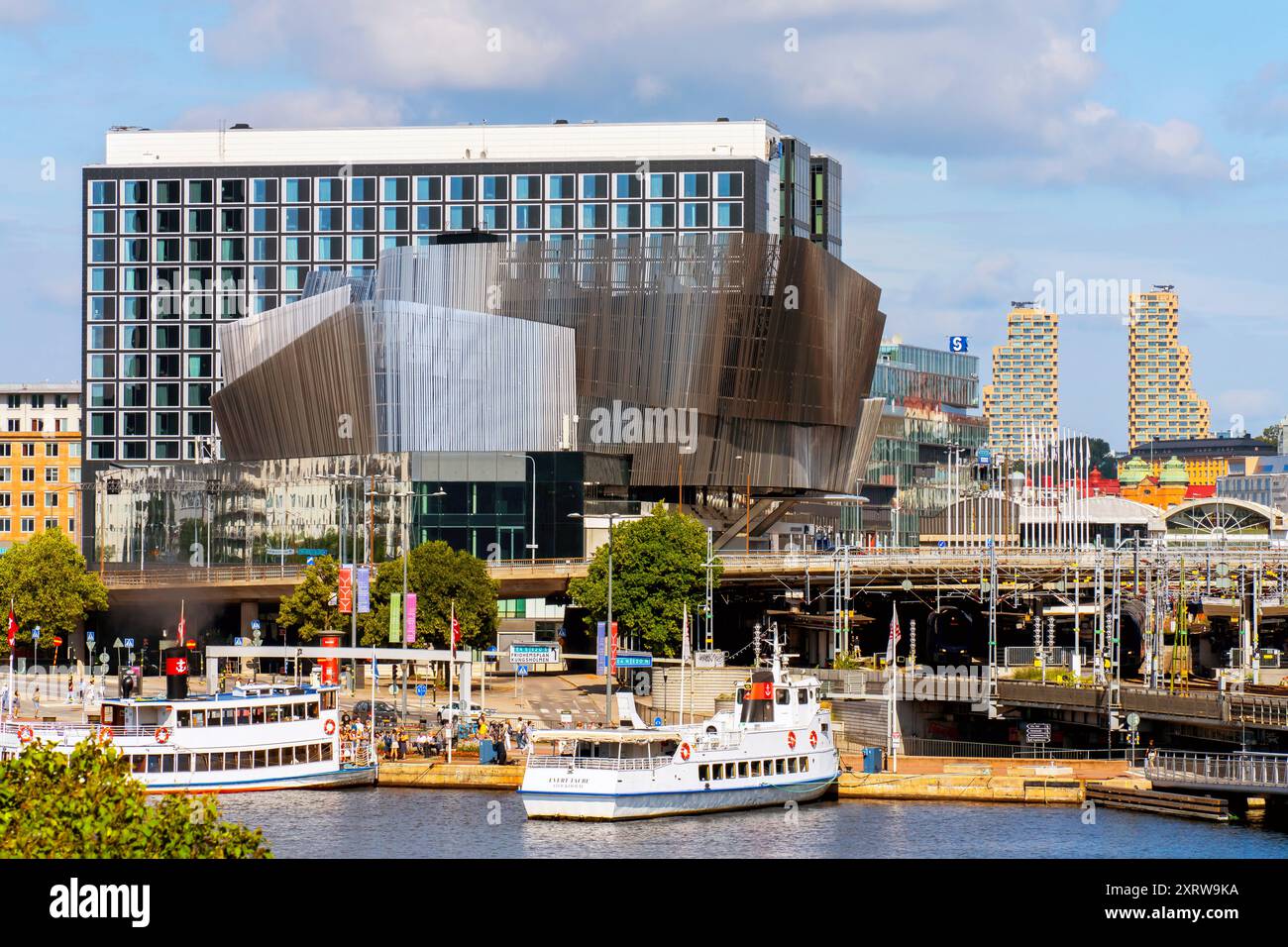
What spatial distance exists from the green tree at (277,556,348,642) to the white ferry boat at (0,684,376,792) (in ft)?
137

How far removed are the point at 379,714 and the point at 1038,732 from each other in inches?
1313

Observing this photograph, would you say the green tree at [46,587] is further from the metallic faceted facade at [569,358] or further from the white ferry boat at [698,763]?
the white ferry boat at [698,763]

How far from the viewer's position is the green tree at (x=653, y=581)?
136 metres

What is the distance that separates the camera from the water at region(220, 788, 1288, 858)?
71750 mm

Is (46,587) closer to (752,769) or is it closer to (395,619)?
(395,619)

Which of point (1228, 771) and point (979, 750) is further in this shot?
point (979, 750)

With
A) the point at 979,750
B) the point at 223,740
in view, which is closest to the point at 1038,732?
the point at 979,750

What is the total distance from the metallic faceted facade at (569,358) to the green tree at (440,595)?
34.3 meters

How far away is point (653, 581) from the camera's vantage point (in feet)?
449

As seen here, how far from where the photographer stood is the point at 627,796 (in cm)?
7975

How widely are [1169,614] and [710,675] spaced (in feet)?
121

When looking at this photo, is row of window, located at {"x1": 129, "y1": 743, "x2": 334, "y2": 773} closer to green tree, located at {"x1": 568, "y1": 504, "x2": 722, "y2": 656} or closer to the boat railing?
the boat railing
